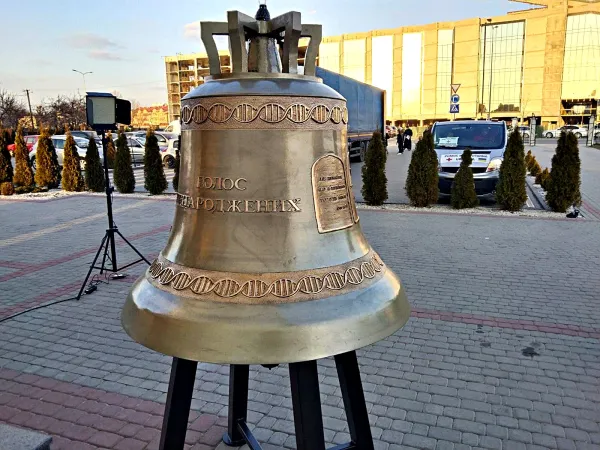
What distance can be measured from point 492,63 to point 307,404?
71.4m

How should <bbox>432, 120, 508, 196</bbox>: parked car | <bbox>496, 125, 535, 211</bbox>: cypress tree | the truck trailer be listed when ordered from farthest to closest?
1. the truck trailer
2. <bbox>432, 120, 508, 196</bbox>: parked car
3. <bbox>496, 125, 535, 211</bbox>: cypress tree

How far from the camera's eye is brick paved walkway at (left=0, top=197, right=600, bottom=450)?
324 centimetres

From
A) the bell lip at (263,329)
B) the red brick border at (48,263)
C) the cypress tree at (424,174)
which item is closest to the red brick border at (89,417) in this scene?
the bell lip at (263,329)

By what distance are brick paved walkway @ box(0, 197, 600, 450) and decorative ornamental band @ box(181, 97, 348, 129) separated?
2231 mm

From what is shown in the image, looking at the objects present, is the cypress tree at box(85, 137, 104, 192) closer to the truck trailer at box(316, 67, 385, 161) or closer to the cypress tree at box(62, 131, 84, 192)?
the cypress tree at box(62, 131, 84, 192)

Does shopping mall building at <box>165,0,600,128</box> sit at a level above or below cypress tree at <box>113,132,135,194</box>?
above

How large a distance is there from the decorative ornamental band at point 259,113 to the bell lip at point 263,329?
61 centimetres

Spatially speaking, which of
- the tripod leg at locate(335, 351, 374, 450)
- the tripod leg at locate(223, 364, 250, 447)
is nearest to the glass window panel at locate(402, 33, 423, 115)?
the tripod leg at locate(223, 364, 250, 447)

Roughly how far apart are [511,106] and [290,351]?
71.8 meters

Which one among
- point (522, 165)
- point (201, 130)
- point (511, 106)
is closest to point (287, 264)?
point (201, 130)

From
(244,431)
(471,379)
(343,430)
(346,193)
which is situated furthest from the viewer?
(471,379)

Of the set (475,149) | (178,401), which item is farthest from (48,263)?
(475,149)

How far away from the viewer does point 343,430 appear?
3227mm

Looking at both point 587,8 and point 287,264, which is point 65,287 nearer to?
point 287,264
